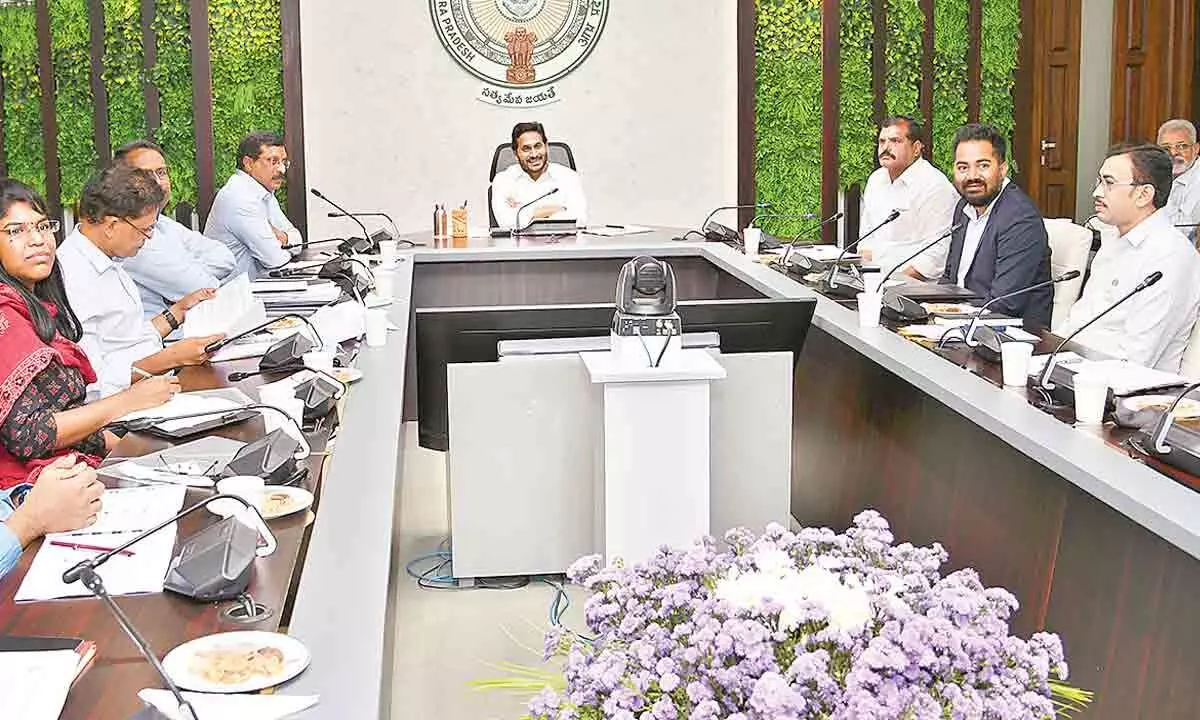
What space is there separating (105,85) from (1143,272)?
5797 millimetres

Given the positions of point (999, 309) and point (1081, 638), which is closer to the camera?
point (1081, 638)

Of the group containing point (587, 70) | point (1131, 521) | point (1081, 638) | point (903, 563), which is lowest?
point (1081, 638)

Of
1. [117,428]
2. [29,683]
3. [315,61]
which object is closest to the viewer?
[29,683]

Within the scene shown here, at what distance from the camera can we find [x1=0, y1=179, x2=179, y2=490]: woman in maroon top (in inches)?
109

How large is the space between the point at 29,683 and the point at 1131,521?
5.39 feet

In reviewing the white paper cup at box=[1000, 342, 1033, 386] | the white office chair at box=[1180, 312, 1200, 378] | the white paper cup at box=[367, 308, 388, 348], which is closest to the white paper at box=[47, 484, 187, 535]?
the white paper cup at box=[367, 308, 388, 348]

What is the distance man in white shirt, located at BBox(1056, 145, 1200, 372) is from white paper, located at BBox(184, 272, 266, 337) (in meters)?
2.34

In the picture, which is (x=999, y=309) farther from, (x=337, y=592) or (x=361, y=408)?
(x=337, y=592)

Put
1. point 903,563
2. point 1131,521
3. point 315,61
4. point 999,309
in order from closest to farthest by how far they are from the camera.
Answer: point 903,563
point 1131,521
point 999,309
point 315,61

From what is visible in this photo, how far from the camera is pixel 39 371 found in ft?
9.27

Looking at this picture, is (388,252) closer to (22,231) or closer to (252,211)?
(252,211)

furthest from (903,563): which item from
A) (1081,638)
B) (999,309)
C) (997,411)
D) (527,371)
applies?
(999,309)

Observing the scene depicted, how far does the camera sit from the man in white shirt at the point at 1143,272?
388cm

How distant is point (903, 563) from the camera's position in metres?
1.18
